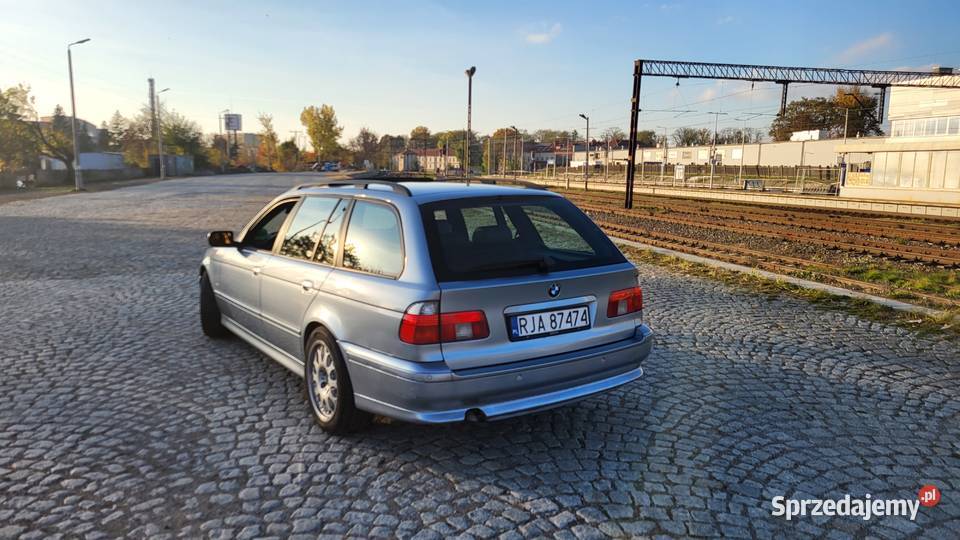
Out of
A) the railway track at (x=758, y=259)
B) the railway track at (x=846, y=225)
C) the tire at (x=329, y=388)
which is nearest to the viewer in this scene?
the tire at (x=329, y=388)

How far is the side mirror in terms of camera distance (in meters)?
5.55

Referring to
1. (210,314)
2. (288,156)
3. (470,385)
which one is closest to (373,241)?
(470,385)

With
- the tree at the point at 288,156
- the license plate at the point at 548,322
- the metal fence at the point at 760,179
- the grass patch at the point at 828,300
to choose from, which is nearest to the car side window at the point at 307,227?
the license plate at the point at 548,322

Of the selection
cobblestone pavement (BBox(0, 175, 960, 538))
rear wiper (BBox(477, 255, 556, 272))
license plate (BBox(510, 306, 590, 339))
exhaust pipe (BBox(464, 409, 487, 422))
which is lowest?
cobblestone pavement (BBox(0, 175, 960, 538))

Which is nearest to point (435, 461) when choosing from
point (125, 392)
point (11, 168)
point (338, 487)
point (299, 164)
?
point (338, 487)

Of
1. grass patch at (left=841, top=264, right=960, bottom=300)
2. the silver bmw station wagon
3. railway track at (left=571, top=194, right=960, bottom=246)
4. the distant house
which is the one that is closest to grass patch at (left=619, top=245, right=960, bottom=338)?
grass patch at (left=841, top=264, right=960, bottom=300)

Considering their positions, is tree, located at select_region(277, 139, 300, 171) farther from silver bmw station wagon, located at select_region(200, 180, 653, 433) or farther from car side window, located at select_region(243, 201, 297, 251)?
silver bmw station wagon, located at select_region(200, 180, 653, 433)

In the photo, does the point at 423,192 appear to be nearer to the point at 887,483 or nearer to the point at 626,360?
the point at 626,360

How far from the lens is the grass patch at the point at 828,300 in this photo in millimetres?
7109

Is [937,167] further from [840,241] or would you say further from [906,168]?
[840,241]

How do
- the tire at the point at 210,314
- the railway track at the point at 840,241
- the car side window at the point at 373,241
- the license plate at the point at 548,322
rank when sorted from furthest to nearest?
the railway track at the point at 840,241 < the tire at the point at 210,314 < the car side window at the point at 373,241 < the license plate at the point at 548,322

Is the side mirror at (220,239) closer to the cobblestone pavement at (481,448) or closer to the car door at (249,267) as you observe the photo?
the car door at (249,267)

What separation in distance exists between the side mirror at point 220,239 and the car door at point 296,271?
0.87 m

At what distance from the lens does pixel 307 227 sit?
4715 millimetres
